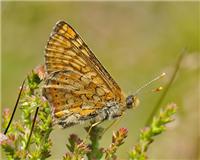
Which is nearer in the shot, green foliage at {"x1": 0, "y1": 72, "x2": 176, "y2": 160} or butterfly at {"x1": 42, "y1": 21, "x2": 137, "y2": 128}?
green foliage at {"x1": 0, "y1": 72, "x2": 176, "y2": 160}

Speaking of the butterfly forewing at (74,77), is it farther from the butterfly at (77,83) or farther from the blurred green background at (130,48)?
the blurred green background at (130,48)

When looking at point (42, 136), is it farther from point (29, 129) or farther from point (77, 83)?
point (77, 83)

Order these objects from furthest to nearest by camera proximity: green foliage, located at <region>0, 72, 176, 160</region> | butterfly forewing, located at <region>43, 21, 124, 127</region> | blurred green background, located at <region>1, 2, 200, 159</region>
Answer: blurred green background, located at <region>1, 2, 200, 159</region> → butterfly forewing, located at <region>43, 21, 124, 127</region> → green foliage, located at <region>0, 72, 176, 160</region>

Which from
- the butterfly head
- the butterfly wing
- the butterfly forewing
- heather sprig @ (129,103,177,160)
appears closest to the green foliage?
heather sprig @ (129,103,177,160)

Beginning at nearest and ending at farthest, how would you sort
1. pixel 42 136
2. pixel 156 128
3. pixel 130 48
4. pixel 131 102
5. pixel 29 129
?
pixel 42 136, pixel 29 129, pixel 156 128, pixel 131 102, pixel 130 48

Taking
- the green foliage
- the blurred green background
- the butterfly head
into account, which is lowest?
the green foliage

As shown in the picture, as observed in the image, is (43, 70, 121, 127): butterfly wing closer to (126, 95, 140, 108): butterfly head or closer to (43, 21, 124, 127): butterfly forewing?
(43, 21, 124, 127): butterfly forewing

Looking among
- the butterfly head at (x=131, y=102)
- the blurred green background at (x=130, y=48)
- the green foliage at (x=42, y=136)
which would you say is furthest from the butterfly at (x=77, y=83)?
the blurred green background at (x=130, y=48)

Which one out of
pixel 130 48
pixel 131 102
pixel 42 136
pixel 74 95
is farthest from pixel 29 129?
pixel 130 48
